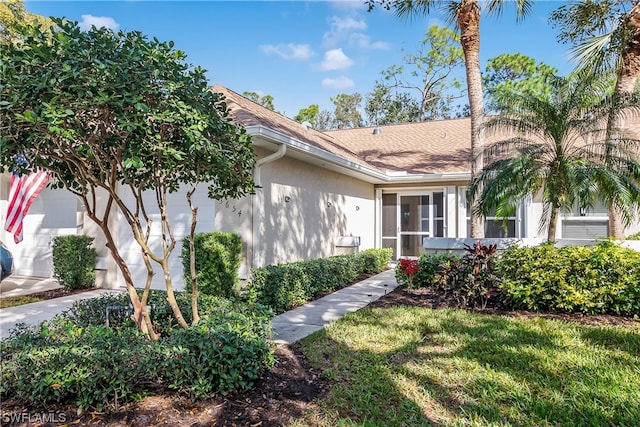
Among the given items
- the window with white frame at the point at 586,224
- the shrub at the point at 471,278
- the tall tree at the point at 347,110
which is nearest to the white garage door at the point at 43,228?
the shrub at the point at 471,278

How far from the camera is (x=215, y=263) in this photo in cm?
696

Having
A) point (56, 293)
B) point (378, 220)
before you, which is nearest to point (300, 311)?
point (56, 293)

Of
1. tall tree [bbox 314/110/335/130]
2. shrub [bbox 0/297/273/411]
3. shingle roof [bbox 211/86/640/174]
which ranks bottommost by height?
shrub [bbox 0/297/273/411]

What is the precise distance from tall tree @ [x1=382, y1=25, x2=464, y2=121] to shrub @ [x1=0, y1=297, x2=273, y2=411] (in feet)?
99.3

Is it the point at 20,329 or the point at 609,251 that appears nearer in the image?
the point at 20,329

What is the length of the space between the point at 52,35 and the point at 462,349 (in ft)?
16.7

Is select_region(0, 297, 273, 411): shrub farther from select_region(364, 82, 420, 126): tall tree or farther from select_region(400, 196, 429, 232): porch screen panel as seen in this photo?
select_region(364, 82, 420, 126): tall tree

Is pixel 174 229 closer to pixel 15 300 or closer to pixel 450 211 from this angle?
pixel 15 300

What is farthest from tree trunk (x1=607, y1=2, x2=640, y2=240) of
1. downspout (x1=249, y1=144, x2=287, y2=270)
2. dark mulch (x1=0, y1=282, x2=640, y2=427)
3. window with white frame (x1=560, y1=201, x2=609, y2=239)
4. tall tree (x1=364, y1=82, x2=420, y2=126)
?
tall tree (x1=364, y1=82, x2=420, y2=126)

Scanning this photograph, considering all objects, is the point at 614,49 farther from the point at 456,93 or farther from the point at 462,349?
the point at 456,93

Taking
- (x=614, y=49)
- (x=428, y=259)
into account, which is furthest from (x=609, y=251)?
(x=614, y=49)

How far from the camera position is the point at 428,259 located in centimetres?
826

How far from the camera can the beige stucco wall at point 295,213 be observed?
7.59 m

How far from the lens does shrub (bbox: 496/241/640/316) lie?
19.2ft
